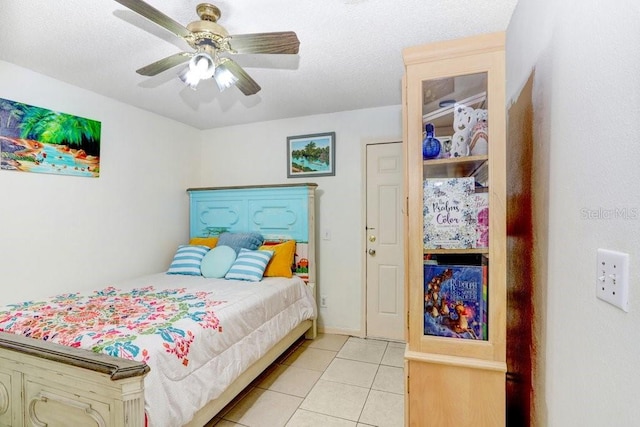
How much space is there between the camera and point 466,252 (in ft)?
4.56

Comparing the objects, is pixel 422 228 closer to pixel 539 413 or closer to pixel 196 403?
pixel 539 413

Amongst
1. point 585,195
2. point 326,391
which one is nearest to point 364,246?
point 326,391

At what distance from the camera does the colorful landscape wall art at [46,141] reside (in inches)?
89.6

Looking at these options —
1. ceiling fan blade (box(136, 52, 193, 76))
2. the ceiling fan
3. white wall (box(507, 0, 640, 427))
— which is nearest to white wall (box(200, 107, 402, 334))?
the ceiling fan

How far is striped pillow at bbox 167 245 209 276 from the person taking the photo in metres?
3.16

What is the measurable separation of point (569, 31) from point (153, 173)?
3601 millimetres

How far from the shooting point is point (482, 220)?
4.39ft

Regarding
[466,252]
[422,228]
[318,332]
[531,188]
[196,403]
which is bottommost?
[318,332]

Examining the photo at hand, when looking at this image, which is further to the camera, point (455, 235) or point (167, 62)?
point (167, 62)

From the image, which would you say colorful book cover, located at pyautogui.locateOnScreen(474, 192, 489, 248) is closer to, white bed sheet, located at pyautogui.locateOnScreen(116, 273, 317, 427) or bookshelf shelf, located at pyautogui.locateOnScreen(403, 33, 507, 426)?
bookshelf shelf, located at pyautogui.locateOnScreen(403, 33, 507, 426)

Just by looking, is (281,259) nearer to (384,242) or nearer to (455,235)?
(384,242)

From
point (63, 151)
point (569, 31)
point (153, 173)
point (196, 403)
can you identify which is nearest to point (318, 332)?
point (196, 403)

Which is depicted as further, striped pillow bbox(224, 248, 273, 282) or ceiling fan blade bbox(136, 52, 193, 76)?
striped pillow bbox(224, 248, 273, 282)

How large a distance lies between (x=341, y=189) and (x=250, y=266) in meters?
1.29
